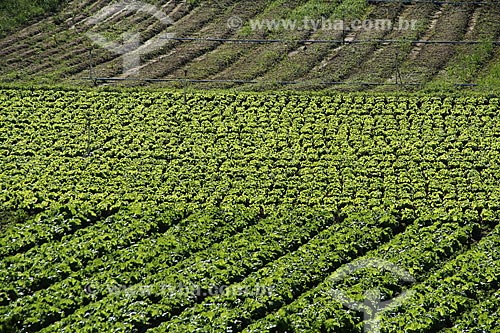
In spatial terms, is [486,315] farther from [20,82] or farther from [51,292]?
[20,82]

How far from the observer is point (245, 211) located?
24.1 m

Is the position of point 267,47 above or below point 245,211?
above

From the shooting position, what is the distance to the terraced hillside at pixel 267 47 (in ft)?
113

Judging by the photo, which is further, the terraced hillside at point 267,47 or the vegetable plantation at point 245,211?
the terraced hillside at point 267,47

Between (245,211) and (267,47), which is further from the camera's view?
(267,47)

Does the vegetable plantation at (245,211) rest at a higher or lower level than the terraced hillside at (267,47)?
lower

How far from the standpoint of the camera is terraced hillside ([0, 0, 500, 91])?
1355 inches

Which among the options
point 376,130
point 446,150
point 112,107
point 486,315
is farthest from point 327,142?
point 486,315

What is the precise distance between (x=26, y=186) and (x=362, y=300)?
40.8ft

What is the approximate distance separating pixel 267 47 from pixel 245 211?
15.1 m

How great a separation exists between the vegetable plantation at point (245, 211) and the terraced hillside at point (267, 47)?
2.65 metres

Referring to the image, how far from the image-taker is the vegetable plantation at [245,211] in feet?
62.3

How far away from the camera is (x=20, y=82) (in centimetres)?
3369

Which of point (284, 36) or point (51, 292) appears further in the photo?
point (284, 36)
